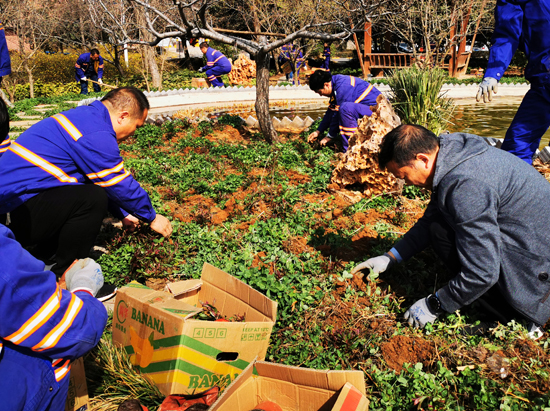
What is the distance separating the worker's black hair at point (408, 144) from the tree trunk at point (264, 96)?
4.60 meters


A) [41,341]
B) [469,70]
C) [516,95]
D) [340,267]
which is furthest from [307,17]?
[41,341]

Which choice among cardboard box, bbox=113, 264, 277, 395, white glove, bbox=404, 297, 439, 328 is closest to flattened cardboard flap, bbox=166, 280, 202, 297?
cardboard box, bbox=113, 264, 277, 395

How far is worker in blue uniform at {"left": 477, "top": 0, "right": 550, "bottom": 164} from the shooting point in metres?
3.50

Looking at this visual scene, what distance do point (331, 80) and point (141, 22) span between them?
412 inches

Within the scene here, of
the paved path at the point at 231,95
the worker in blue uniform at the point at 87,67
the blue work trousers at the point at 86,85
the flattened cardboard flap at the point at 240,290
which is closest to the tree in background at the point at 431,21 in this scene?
the paved path at the point at 231,95

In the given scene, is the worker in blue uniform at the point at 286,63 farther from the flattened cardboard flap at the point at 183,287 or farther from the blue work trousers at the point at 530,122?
the flattened cardboard flap at the point at 183,287

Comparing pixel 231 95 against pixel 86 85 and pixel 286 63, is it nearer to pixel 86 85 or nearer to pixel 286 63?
pixel 86 85

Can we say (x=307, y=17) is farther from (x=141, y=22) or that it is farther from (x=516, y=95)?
(x=516, y=95)

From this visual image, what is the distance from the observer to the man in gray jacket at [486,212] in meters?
2.06

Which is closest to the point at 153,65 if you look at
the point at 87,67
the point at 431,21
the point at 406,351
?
the point at 87,67

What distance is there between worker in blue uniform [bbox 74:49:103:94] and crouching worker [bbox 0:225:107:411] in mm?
15108

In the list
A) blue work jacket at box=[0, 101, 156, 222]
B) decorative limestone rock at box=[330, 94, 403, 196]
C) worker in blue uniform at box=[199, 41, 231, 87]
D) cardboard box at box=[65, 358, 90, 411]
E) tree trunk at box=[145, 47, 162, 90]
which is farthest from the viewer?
tree trunk at box=[145, 47, 162, 90]

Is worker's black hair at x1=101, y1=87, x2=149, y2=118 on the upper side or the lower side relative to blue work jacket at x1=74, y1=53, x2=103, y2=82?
lower

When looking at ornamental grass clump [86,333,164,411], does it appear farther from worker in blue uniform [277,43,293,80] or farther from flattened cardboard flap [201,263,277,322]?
worker in blue uniform [277,43,293,80]
